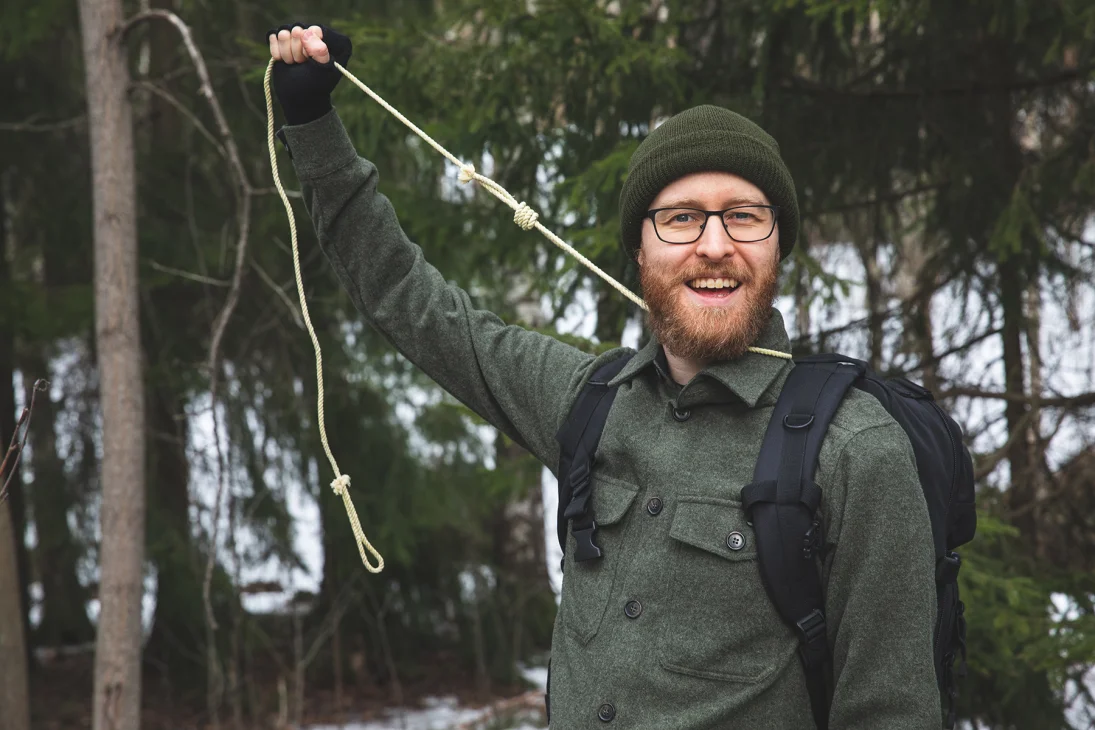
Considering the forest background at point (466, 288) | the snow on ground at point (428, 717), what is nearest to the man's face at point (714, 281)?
the forest background at point (466, 288)

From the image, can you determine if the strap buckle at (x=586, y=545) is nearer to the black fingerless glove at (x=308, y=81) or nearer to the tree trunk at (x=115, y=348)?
the black fingerless glove at (x=308, y=81)

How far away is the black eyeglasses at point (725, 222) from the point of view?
220cm

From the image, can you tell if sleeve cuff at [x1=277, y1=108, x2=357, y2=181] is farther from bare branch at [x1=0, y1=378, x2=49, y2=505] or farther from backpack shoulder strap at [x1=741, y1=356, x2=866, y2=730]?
backpack shoulder strap at [x1=741, y1=356, x2=866, y2=730]

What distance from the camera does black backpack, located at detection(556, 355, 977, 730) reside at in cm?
192

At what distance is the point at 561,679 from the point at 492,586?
6973mm

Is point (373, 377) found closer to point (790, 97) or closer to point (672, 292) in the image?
point (790, 97)

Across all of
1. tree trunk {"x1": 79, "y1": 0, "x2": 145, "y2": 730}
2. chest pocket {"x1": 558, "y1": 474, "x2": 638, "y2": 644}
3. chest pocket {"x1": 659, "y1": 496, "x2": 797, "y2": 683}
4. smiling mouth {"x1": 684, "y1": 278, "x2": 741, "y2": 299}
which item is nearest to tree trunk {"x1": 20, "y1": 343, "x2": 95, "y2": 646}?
tree trunk {"x1": 79, "y1": 0, "x2": 145, "y2": 730}

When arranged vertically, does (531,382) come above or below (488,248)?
below

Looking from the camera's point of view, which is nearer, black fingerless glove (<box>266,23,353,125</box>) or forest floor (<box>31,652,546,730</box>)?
black fingerless glove (<box>266,23,353,125</box>)

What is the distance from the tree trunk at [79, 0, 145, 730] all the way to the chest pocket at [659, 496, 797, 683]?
11.4ft

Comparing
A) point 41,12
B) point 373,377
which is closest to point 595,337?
point 41,12

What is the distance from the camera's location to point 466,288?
661cm

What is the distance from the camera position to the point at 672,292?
222 cm

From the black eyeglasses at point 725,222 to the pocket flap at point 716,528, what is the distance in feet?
1.69
